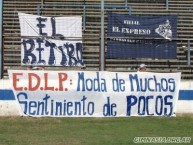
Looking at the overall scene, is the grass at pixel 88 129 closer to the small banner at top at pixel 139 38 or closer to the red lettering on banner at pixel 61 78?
the red lettering on banner at pixel 61 78

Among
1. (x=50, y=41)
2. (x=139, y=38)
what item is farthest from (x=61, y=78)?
(x=139, y=38)

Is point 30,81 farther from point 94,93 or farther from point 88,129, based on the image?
point 88,129

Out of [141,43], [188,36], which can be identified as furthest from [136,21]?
[188,36]

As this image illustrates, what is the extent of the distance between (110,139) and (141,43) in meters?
5.23

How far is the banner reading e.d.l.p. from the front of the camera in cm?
1521

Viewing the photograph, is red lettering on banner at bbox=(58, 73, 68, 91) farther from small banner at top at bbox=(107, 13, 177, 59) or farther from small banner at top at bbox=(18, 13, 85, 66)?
small banner at top at bbox=(107, 13, 177, 59)

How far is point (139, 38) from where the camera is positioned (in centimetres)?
1650

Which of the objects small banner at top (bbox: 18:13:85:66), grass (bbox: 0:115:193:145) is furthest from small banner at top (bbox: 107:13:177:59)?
grass (bbox: 0:115:193:145)

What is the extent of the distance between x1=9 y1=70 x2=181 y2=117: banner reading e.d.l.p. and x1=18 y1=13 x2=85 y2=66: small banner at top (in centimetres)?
61

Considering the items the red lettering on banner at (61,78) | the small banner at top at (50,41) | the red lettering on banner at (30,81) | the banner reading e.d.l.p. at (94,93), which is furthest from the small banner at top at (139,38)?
the red lettering on banner at (30,81)

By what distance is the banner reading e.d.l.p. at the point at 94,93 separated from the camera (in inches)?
599

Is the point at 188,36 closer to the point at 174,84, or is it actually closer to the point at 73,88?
the point at 174,84

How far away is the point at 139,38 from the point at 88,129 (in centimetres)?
412

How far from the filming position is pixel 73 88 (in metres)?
15.4
